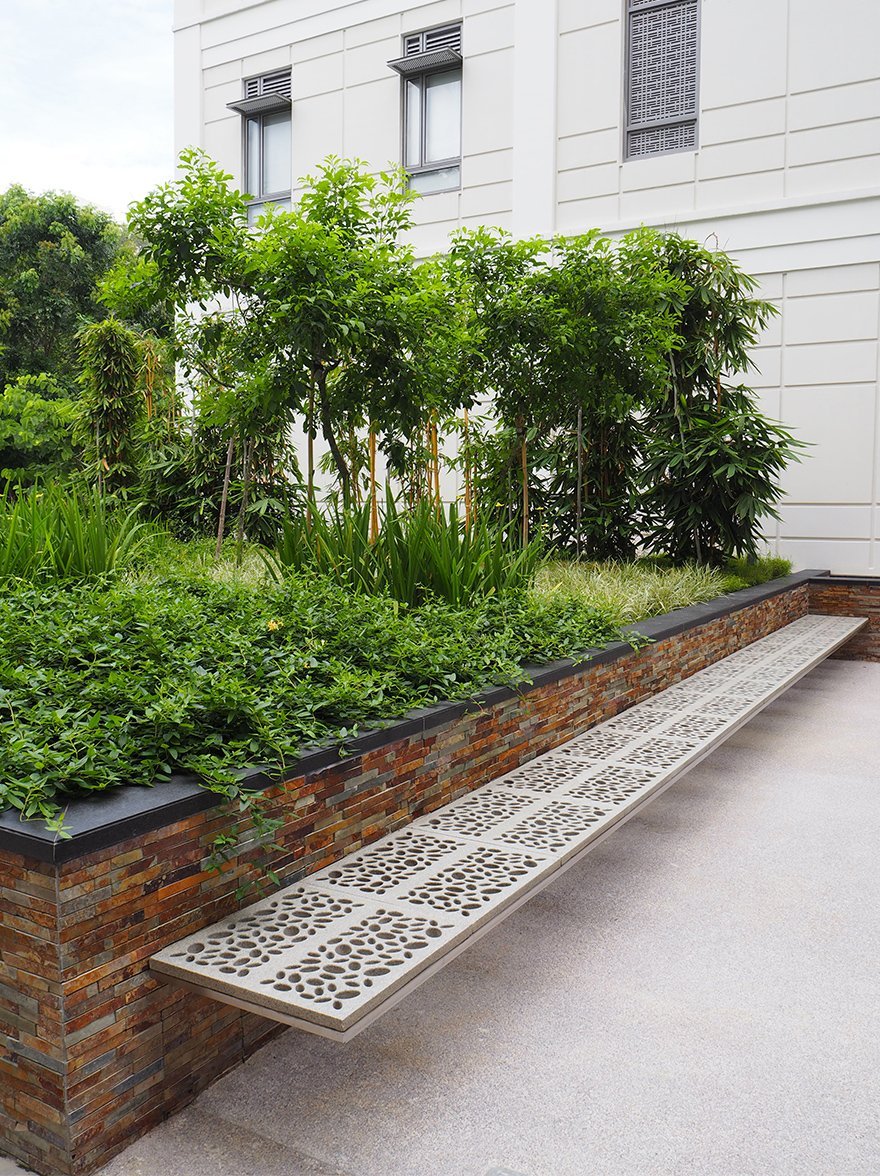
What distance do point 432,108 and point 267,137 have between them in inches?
94.6

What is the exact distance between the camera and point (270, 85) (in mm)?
11820

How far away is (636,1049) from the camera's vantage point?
2.54 metres

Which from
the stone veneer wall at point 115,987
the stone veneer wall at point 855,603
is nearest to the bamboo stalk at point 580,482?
the stone veneer wall at point 855,603

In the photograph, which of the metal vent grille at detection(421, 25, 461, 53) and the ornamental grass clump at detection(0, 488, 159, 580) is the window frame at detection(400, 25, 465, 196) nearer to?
the metal vent grille at detection(421, 25, 461, 53)

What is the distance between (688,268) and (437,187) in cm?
373

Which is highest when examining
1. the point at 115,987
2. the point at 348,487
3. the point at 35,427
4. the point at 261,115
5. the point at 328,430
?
the point at 261,115

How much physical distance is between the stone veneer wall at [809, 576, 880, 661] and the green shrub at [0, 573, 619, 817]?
504cm

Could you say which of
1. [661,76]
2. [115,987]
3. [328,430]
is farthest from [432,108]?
[115,987]

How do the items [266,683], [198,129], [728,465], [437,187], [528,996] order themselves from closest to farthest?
[528,996] → [266,683] → [728,465] → [437,187] → [198,129]

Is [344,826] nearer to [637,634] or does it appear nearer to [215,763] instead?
[215,763]

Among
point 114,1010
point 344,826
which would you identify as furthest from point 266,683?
point 114,1010

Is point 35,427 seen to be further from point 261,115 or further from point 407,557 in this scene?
point 407,557

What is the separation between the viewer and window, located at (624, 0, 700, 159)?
365 inches

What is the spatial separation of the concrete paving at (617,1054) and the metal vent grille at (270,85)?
422 inches
